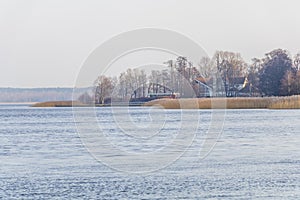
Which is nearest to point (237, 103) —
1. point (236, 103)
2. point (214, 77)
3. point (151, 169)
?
point (236, 103)

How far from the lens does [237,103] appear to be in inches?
2741

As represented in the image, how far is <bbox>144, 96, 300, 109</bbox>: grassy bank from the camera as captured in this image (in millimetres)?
64537

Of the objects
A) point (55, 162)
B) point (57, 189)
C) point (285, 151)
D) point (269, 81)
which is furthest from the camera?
point (269, 81)

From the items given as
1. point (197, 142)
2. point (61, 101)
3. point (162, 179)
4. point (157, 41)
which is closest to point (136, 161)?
point (162, 179)

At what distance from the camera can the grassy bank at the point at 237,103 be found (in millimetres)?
64537

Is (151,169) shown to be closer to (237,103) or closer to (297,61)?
(237,103)

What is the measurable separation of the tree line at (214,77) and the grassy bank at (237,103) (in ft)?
12.2

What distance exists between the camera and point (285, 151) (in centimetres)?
2523

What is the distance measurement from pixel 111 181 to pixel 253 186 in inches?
140

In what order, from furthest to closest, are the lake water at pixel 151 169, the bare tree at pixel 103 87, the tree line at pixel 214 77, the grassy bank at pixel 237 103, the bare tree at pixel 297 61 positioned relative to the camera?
1. the bare tree at pixel 297 61
2. the tree line at pixel 214 77
3. the bare tree at pixel 103 87
4. the grassy bank at pixel 237 103
5. the lake water at pixel 151 169

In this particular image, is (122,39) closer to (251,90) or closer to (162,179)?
(162,179)

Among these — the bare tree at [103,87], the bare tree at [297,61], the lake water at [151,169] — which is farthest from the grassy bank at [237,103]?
the lake water at [151,169]

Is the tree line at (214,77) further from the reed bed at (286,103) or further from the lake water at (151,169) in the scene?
the lake water at (151,169)

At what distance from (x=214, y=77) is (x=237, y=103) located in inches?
953
